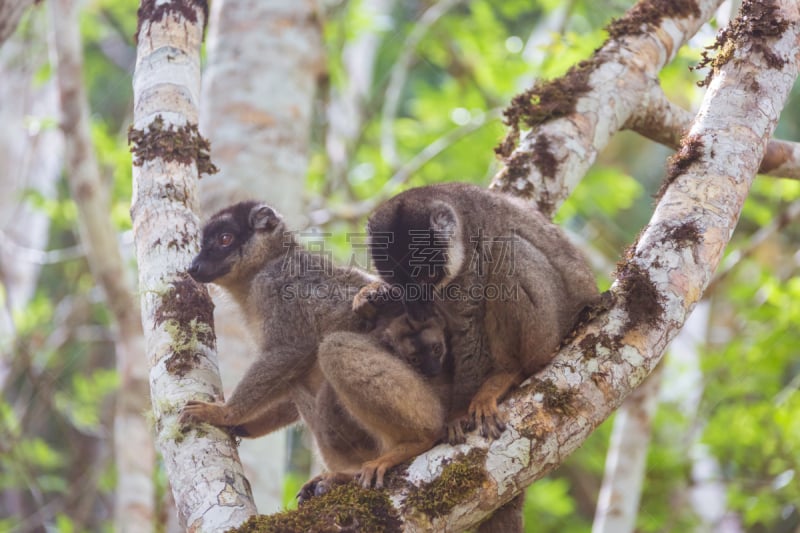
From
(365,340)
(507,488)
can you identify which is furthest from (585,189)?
(507,488)

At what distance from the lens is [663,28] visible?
23.6 ft

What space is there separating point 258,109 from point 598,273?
6.61m

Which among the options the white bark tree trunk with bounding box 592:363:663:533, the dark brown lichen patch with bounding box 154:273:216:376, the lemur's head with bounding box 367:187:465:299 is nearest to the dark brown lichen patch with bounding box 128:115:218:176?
the dark brown lichen patch with bounding box 154:273:216:376

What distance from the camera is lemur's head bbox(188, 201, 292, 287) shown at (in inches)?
276

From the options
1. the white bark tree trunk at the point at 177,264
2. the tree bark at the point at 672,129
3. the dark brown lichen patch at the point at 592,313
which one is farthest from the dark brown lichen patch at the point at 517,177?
the white bark tree trunk at the point at 177,264

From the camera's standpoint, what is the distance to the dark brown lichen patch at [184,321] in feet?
16.7

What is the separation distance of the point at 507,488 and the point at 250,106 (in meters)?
6.75

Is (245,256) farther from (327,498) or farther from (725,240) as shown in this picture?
(725,240)

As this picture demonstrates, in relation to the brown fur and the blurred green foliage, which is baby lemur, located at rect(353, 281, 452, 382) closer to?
the brown fur

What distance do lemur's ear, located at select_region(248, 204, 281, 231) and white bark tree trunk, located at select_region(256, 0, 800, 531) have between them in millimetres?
3288

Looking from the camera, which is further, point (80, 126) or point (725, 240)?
point (80, 126)

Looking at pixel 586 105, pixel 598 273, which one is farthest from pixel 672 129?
pixel 598 273

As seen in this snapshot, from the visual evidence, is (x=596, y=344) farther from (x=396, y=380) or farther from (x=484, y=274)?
(x=396, y=380)

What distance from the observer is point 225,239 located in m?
7.09
